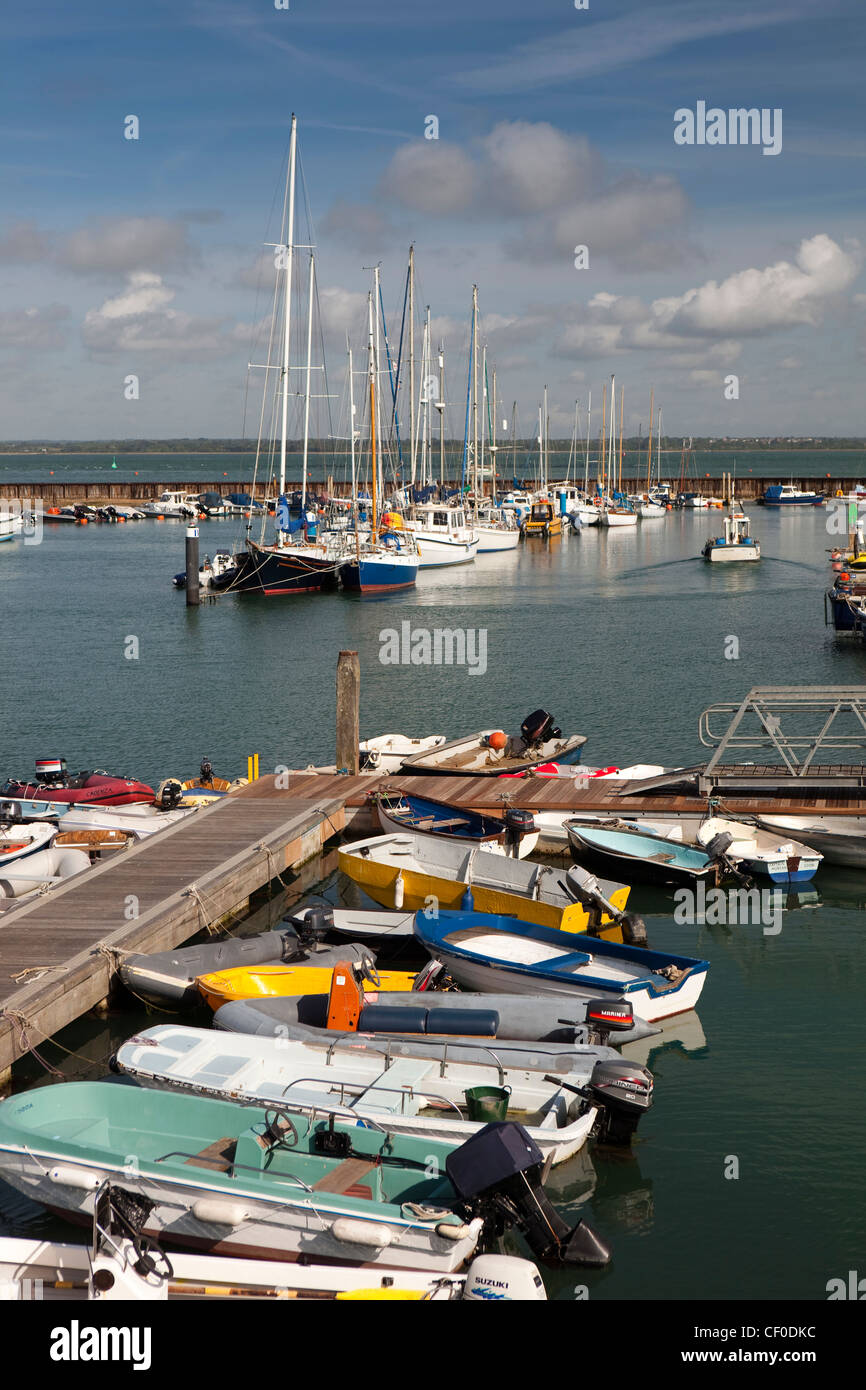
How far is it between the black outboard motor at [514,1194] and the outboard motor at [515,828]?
909cm

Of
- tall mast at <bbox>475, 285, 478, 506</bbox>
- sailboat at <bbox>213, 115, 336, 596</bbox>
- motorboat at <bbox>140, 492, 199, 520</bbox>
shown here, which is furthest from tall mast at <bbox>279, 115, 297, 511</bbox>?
motorboat at <bbox>140, 492, 199, 520</bbox>

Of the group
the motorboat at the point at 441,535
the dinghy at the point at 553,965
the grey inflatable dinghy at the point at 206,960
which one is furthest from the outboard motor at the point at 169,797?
the motorboat at the point at 441,535

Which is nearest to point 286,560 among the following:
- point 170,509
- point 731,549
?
point 731,549

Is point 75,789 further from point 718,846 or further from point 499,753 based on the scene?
point 718,846

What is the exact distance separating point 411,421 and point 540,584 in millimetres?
18600

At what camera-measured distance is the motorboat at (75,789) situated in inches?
861

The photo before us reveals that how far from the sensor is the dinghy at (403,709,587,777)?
2361cm

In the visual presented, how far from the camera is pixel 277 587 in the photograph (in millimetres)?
60719

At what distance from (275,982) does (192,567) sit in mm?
44674

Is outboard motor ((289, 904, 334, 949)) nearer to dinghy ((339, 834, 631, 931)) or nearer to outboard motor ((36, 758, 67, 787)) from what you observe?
dinghy ((339, 834, 631, 931))

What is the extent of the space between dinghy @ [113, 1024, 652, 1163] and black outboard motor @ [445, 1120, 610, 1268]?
3.41ft

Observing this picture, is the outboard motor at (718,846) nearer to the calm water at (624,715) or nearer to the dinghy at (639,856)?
the dinghy at (639,856)
